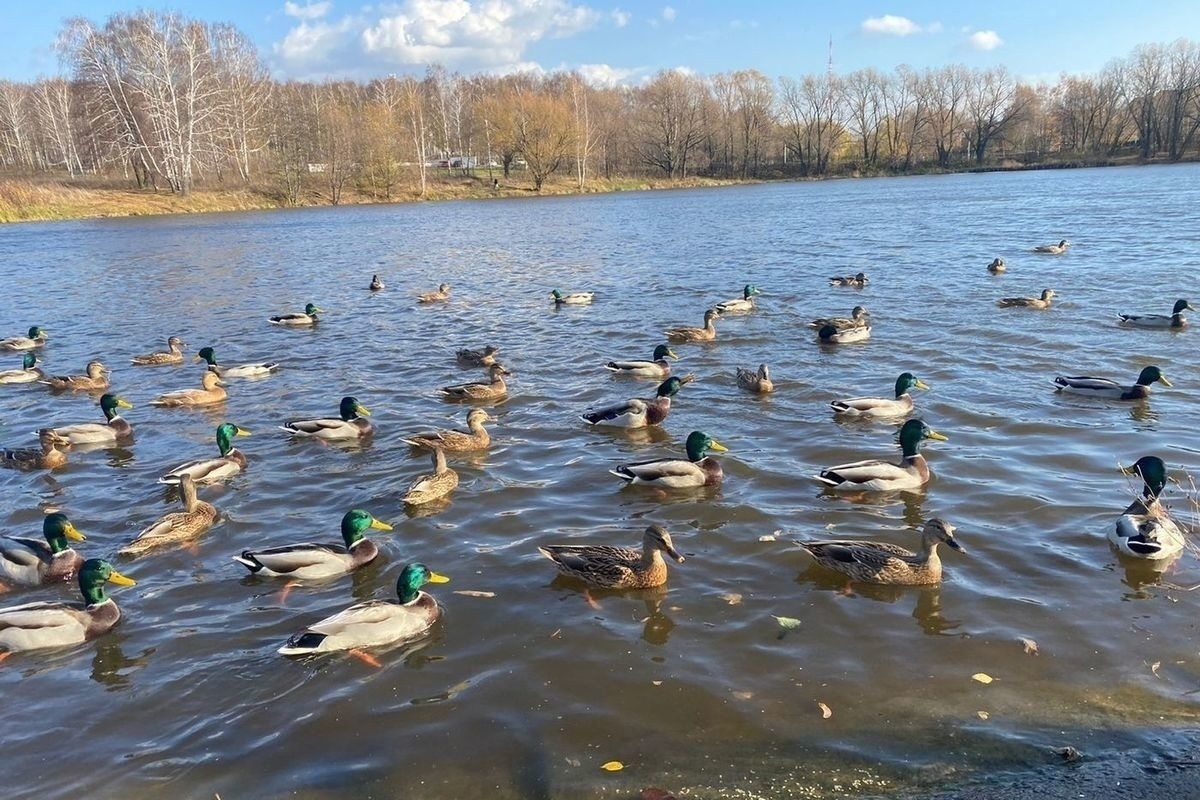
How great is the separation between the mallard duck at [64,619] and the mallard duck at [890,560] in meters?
5.80

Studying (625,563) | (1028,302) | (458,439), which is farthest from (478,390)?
(1028,302)

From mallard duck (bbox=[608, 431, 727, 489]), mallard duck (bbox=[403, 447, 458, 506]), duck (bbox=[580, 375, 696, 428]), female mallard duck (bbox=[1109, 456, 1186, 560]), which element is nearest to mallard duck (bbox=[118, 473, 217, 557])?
mallard duck (bbox=[403, 447, 458, 506])

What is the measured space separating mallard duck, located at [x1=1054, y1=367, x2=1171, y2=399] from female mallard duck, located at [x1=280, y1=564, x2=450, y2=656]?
9.60 metres

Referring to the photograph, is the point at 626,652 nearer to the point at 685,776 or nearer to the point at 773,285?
the point at 685,776

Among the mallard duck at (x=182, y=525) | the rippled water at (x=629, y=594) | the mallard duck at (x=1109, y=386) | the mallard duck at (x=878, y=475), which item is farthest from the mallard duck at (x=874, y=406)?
the mallard duck at (x=182, y=525)

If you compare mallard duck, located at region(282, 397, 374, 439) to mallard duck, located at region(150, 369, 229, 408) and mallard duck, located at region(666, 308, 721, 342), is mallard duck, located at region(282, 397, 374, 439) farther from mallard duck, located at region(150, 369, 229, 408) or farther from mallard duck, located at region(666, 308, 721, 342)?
mallard duck, located at region(666, 308, 721, 342)

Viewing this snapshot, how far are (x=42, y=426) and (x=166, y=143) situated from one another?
62.6 meters

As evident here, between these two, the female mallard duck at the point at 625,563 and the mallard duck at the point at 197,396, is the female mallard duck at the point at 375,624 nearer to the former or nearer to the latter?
the female mallard duck at the point at 625,563

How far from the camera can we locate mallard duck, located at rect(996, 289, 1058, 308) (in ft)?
58.6

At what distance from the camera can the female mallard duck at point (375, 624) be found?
20.1 feet

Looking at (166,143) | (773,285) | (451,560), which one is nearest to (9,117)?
(166,143)

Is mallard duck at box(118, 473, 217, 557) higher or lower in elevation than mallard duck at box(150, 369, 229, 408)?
lower

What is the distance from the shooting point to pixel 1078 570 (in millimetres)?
7016

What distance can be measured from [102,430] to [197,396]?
2.11m
